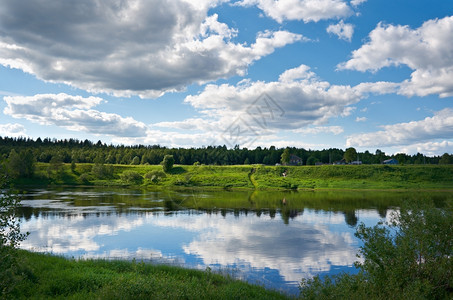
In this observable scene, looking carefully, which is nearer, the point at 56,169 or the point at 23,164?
the point at 23,164

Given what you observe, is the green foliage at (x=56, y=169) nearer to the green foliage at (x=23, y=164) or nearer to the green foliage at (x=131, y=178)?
the green foliage at (x=23, y=164)

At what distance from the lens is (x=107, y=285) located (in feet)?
43.3

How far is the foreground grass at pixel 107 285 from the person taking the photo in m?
12.4

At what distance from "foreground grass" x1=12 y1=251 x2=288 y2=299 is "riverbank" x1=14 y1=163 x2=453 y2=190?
80.2 m

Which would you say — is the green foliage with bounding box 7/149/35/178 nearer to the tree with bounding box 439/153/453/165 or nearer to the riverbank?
the riverbank

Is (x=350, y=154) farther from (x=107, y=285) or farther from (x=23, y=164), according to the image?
(x=107, y=285)

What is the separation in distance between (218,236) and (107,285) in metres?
20.3

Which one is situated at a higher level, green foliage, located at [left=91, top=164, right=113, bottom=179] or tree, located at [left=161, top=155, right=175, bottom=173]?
tree, located at [left=161, top=155, right=175, bottom=173]

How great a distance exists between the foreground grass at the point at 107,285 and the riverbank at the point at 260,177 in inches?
3157

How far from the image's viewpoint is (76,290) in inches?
563

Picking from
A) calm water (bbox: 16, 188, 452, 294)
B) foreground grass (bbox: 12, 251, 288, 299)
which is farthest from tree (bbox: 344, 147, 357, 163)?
foreground grass (bbox: 12, 251, 288, 299)

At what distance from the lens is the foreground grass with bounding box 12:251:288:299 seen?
12396 millimetres

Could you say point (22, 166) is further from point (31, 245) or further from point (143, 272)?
point (143, 272)

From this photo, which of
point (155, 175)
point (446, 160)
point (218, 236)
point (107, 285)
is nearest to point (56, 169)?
point (155, 175)
